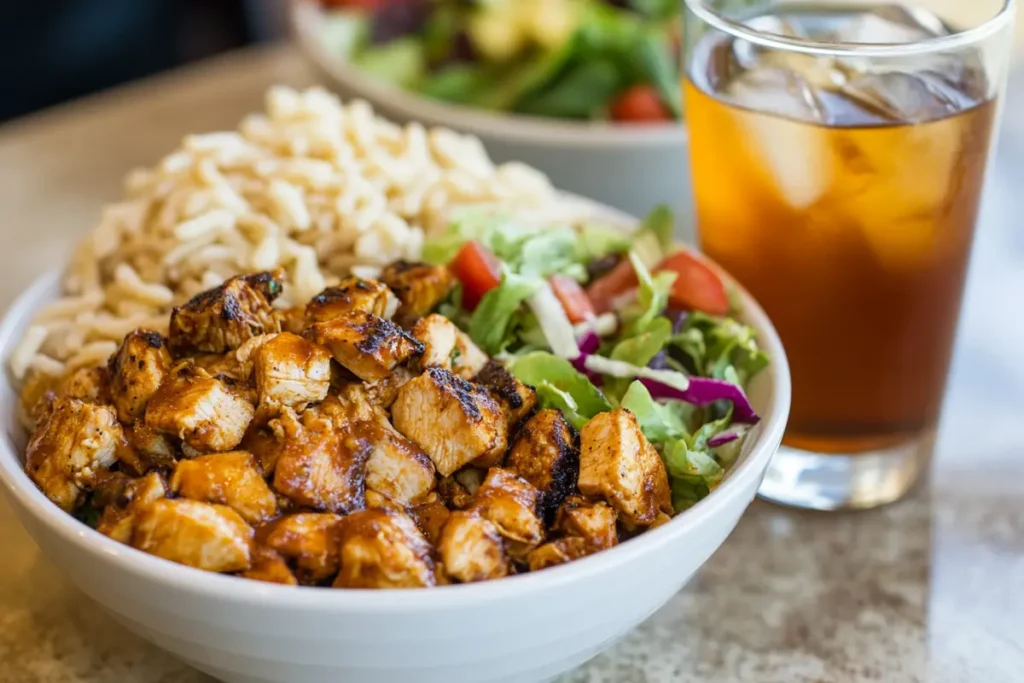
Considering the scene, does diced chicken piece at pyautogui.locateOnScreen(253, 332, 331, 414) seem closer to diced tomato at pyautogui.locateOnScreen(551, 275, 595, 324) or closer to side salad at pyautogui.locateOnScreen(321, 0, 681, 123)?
diced tomato at pyautogui.locateOnScreen(551, 275, 595, 324)

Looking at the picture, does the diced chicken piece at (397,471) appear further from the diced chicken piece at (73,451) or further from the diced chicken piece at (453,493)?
the diced chicken piece at (73,451)

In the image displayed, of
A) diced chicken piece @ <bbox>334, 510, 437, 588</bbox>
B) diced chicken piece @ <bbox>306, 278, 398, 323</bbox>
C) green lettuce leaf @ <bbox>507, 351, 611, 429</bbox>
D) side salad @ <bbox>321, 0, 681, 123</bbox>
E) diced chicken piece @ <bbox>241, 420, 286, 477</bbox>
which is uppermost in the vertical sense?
diced chicken piece @ <bbox>306, 278, 398, 323</bbox>

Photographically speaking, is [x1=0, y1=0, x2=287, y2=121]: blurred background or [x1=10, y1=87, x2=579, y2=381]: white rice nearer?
[x1=10, y1=87, x2=579, y2=381]: white rice

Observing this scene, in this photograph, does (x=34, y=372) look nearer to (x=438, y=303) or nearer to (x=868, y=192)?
(x=438, y=303)

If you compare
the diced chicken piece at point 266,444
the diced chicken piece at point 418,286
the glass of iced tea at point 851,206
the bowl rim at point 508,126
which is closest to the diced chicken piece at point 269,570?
the diced chicken piece at point 266,444

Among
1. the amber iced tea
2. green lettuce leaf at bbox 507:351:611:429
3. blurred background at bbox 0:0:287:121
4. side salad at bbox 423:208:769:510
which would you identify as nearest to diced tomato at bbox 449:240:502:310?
side salad at bbox 423:208:769:510

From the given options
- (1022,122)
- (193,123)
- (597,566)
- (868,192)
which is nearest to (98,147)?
(193,123)

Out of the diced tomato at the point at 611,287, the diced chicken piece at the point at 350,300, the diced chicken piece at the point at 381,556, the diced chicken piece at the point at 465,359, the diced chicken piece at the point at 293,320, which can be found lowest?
the diced tomato at the point at 611,287

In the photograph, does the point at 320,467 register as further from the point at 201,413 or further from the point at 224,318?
the point at 224,318
